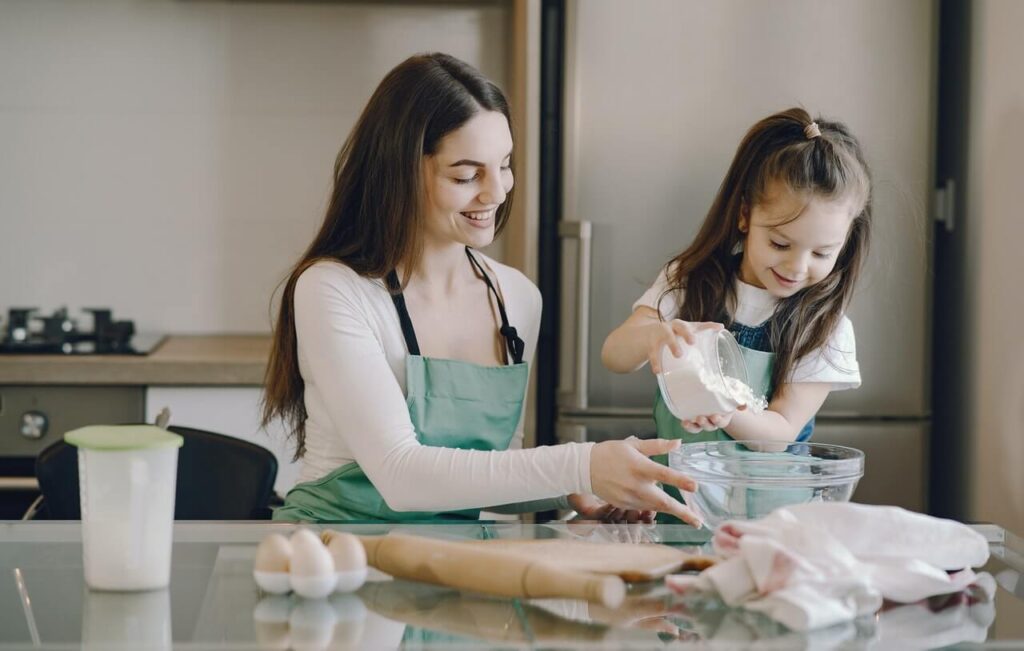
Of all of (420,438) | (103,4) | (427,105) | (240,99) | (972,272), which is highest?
(103,4)

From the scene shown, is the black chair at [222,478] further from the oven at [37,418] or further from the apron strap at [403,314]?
the oven at [37,418]

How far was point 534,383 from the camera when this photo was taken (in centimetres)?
255

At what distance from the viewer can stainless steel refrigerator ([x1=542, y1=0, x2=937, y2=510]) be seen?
2443 millimetres

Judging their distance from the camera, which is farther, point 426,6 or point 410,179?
point 426,6

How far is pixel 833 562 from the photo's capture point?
97cm

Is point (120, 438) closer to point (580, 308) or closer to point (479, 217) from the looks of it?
point (479, 217)

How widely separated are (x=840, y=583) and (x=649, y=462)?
38cm

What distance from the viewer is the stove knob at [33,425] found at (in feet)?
8.06

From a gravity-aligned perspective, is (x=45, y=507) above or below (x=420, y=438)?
below

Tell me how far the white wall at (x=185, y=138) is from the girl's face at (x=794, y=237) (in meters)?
1.39

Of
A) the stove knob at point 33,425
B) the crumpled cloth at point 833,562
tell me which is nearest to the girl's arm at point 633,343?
the crumpled cloth at point 833,562

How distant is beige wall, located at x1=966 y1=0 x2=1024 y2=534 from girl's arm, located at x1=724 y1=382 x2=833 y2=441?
65cm

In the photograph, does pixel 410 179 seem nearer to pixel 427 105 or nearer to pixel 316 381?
pixel 427 105

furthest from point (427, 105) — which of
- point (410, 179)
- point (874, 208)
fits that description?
point (874, 208)
